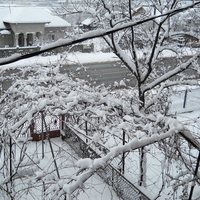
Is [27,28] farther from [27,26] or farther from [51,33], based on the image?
[51,33]

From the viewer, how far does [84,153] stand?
7.12 meters

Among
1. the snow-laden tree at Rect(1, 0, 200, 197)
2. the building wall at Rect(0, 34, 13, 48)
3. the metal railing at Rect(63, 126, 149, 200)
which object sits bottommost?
the metal railing at Rect(63, 126, 149, 200)

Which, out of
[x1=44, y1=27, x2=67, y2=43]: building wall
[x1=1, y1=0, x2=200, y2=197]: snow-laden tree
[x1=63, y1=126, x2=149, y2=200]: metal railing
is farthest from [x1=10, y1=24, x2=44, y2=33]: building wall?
[x1=63, y1=126, x2=149, y2=200]: metal railing

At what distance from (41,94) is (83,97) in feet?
3.53

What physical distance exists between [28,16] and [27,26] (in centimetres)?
84

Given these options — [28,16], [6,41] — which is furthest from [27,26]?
[6,41]

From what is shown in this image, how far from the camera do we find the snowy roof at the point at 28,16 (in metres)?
24.8

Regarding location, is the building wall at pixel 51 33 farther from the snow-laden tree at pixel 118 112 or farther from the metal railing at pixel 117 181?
the metal railing at pixel 117 181

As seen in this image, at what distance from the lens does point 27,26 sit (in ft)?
83.5

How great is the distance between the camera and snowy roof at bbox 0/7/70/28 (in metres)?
24.8

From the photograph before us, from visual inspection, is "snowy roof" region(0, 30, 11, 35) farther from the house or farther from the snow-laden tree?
the snow-laden tree

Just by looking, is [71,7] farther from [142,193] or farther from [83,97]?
[142,193]

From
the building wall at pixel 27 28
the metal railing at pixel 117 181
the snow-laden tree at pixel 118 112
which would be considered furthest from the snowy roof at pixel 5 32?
the metal railing at pixel 117 181

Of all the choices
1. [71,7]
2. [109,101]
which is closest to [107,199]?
[109,101]
